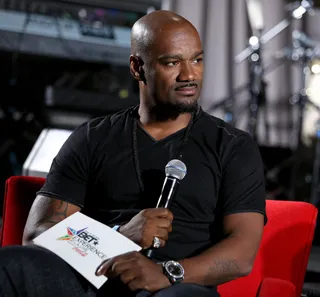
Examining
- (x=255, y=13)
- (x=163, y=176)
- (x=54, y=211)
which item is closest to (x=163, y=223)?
(x=163, y=176)

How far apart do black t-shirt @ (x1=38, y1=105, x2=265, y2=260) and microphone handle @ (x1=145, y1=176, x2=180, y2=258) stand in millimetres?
180

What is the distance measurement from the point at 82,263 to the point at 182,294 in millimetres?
314

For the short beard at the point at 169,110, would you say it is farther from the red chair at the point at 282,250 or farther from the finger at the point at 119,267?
the finger at the point at 119,267

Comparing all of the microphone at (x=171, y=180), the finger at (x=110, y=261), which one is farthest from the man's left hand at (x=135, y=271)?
the microphone at (x=171, y=180)

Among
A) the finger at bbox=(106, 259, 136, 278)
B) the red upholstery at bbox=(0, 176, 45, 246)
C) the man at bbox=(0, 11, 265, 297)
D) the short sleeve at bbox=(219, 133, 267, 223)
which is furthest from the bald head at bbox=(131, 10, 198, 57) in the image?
the finger at bbox=(106, 259, 136, 278)

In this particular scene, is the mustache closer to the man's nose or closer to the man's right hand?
the man's nose

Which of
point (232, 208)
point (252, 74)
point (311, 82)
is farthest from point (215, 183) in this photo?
point (311, 82)

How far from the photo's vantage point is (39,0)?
5.71 m

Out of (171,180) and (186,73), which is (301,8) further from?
(171,180)

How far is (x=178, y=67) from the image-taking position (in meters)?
2.62

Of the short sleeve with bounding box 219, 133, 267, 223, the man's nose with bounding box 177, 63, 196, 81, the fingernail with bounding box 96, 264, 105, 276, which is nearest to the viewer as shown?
the fingernail with bounding box 96, 264, 105, 276

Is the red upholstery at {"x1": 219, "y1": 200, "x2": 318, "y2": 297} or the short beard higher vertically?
the short beard

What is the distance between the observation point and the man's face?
2.59m

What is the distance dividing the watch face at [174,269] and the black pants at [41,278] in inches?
1.6
